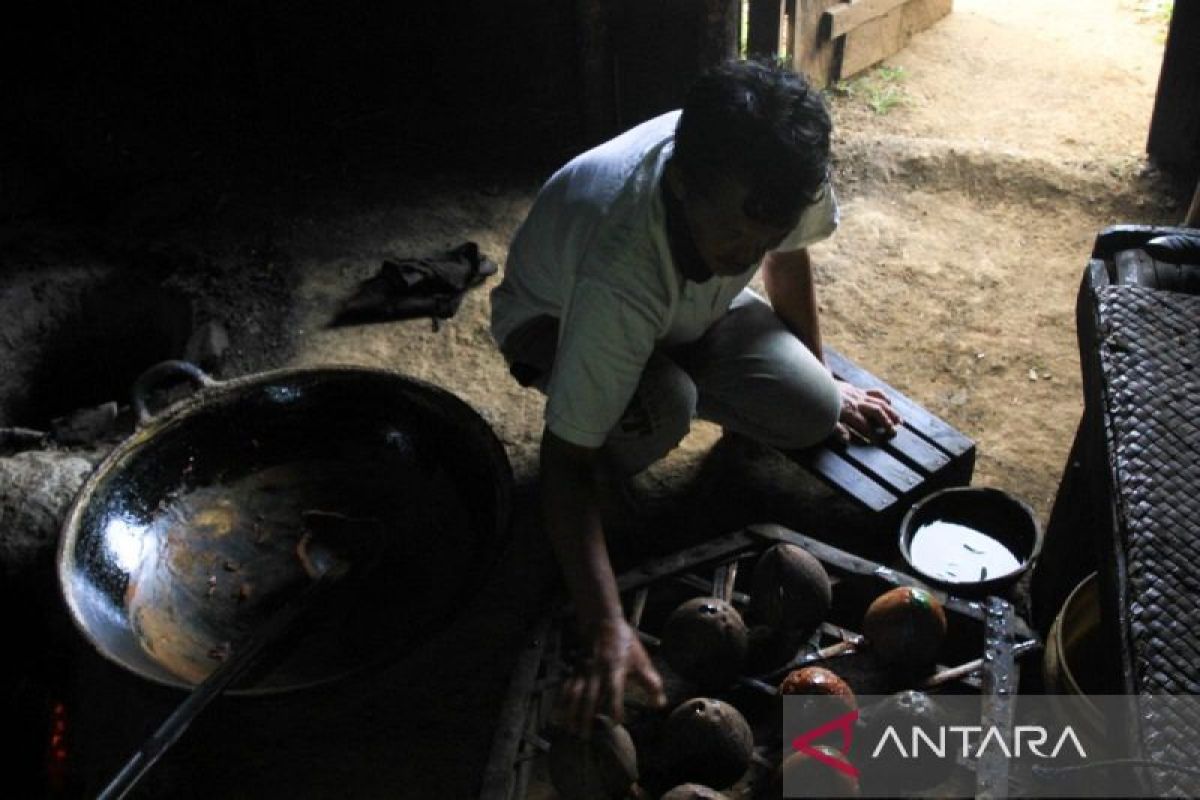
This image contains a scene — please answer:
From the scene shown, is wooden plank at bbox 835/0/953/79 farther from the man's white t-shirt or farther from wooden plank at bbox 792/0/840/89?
the man's white t-shirt

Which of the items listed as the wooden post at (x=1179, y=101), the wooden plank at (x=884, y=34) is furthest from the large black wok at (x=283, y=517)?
the wooden plank at (x=884, y=34)

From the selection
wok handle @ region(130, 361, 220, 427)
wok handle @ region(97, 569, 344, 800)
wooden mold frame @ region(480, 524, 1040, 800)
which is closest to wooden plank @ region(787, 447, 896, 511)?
wooden mold frame @ region(480, 524, 1040, 800)

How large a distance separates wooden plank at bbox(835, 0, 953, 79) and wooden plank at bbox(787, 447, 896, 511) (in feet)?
11.8

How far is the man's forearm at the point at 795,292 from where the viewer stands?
3279mm

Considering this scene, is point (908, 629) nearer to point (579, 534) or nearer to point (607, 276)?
point (579, 534)

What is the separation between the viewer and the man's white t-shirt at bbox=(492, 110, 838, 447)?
2426 millimetres

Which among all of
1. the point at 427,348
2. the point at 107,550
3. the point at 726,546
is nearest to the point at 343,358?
the point at 427,348

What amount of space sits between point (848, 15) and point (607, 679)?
490cm

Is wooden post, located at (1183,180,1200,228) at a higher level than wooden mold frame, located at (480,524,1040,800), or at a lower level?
higher

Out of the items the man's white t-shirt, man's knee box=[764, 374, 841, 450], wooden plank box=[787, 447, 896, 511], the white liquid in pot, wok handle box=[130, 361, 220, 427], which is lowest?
the white liquid in pot

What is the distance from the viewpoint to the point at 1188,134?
4891 mm

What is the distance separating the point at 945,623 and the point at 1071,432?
4.46 ft

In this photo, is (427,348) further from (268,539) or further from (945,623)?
(945,623)

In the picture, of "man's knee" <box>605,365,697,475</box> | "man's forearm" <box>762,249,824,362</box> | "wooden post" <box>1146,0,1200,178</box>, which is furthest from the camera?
"wooden post" <box>1146,0,1200,178</box>
